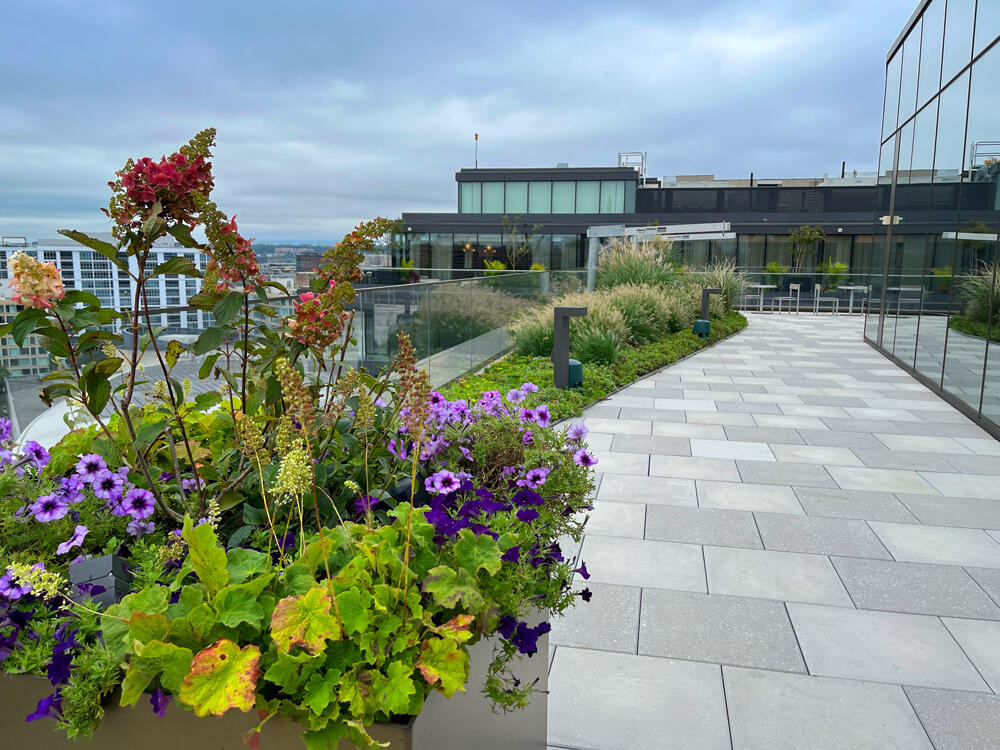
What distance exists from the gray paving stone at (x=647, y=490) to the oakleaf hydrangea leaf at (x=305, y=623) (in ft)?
12.2

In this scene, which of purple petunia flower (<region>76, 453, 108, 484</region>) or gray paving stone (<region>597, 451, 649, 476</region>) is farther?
gray paving stone (<region>597, 451, 649, 476</region>)

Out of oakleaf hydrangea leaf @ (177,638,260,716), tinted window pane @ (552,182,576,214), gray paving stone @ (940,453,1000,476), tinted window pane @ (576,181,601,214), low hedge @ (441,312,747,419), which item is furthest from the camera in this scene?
tinted window pane @ (552,182,576,214)

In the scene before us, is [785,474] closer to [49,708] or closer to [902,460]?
[902,460]

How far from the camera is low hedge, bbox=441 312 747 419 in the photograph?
24.3 ft

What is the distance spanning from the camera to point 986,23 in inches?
293

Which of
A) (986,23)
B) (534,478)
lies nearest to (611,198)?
(986,23)

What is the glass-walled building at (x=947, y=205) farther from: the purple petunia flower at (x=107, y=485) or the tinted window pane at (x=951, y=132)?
the purple petunia flower at (x=107, y=485)

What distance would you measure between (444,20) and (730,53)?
61.2 feet

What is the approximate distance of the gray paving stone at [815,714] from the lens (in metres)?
2.40

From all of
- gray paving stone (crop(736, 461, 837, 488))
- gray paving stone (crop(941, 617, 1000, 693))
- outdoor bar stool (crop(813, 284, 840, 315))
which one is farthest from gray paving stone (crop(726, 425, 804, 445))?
outdoor bar stool (crop(813, 284, 840, 315))

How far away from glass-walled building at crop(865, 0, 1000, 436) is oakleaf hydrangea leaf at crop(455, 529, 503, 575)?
6.99 m

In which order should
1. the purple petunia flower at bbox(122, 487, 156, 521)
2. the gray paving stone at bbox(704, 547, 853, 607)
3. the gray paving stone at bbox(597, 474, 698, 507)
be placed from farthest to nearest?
the gray paving stone at bbox(597, 474, 698, 507) < the gray paving stone at bbox(704, 547, 853, 607) < the purple petunia flower at bbox(122, 487, 156, 521)

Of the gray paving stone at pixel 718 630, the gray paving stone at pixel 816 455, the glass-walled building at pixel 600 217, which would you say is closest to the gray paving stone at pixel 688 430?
the gray paving stone at pixel 816 455

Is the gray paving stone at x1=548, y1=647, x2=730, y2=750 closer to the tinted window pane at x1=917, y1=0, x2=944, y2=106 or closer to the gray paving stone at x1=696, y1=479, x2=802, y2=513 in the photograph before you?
the gray paving stone at x1=696, y1=479, x2=802, y2=513
